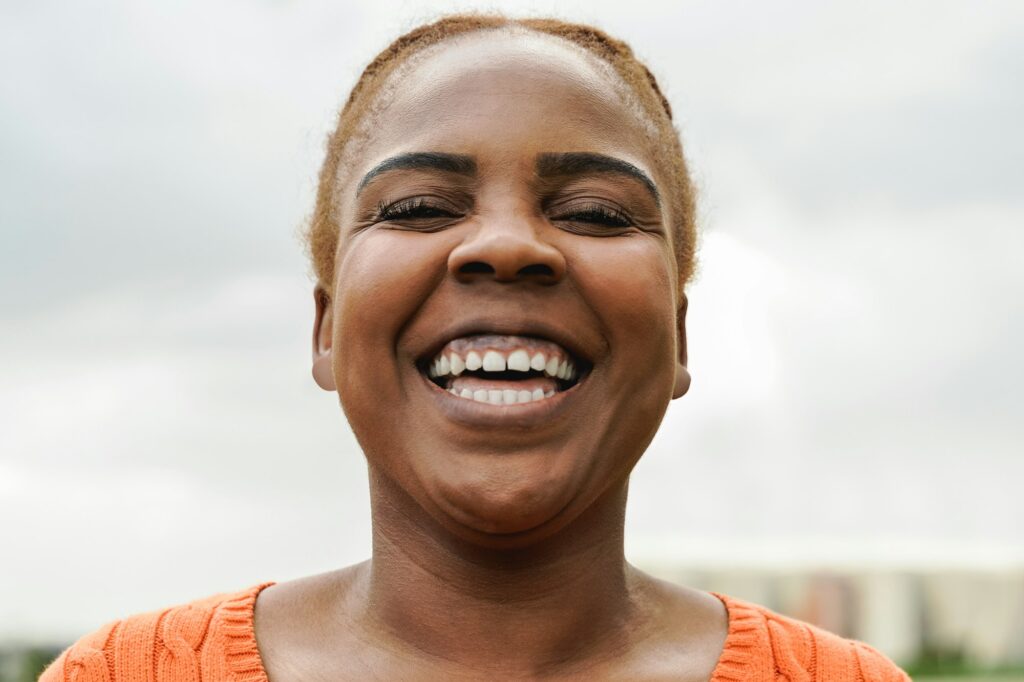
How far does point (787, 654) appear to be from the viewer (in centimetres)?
281

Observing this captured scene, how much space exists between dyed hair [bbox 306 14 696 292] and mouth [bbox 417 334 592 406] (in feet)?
1.77

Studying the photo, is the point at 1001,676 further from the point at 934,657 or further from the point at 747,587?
the point at 747,587

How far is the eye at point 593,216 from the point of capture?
8.19 ft

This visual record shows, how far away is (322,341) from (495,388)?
64cm

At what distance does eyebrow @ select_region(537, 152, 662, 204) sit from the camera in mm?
2479

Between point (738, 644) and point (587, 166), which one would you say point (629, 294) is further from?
point (738, 644)

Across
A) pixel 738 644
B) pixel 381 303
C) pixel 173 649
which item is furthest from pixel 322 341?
pixel 738 644

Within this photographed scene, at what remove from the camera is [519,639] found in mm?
2555

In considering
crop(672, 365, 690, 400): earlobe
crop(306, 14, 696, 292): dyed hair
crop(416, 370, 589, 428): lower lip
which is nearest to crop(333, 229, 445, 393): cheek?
crop(416, 370, 589, 428): lower lip

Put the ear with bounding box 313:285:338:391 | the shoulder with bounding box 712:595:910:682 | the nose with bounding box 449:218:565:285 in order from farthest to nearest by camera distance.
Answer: the ear with bounding box 313:285:338:391 < the shoulder with bounding box 712:595:910:682 < the nose with bounding box 449:218:565:285

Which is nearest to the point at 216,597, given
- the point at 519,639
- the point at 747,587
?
the point at 519,639

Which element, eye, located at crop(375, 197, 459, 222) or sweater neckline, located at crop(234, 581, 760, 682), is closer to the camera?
eye, located at crop(375, 197, 459, 222)

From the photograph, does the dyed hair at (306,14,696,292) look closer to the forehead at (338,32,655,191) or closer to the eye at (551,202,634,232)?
the forehead at (338,32,655,191)

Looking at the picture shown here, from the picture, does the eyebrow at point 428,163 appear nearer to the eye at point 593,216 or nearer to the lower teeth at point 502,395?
the eye at point 593,216
